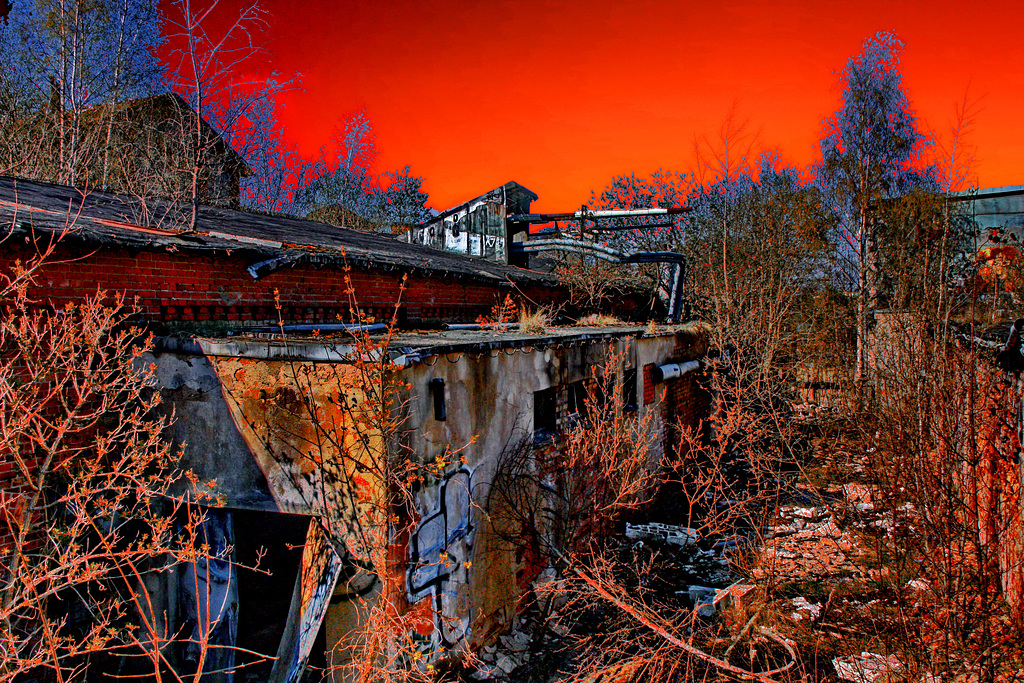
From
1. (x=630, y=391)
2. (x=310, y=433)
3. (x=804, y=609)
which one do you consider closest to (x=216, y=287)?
(x=310, y=433)

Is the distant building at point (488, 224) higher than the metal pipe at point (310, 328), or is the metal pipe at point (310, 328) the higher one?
the distant building at point (488, 224)

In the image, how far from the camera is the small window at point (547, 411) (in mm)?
6703

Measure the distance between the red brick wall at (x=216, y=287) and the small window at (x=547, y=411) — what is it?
2522 millimetres

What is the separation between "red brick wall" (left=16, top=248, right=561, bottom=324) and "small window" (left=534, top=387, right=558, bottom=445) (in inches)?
99.3

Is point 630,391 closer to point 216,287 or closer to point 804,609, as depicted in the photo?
point 804,609

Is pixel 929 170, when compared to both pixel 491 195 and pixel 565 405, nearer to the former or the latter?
pixel 491 195

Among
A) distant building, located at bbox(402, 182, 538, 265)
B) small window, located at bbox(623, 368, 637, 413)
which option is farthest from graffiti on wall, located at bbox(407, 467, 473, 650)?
distant building, located at bbox(402, 182, 538, 265)

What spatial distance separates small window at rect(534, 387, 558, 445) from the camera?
670 centimetres

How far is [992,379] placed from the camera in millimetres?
4984

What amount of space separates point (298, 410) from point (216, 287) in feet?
6.55

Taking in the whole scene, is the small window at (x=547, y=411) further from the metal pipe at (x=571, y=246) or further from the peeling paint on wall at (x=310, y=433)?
the metal pipe at (x=571, y=246)

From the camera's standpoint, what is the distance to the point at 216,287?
Result: 5504 millimetres

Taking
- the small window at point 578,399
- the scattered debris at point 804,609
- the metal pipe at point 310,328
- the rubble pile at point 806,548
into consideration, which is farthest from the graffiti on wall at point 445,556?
the scattered debris at point 804,609

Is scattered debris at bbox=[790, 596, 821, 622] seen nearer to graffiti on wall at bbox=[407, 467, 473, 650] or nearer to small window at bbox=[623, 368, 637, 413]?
small window at bbox=[623, 368, 637, 413]
